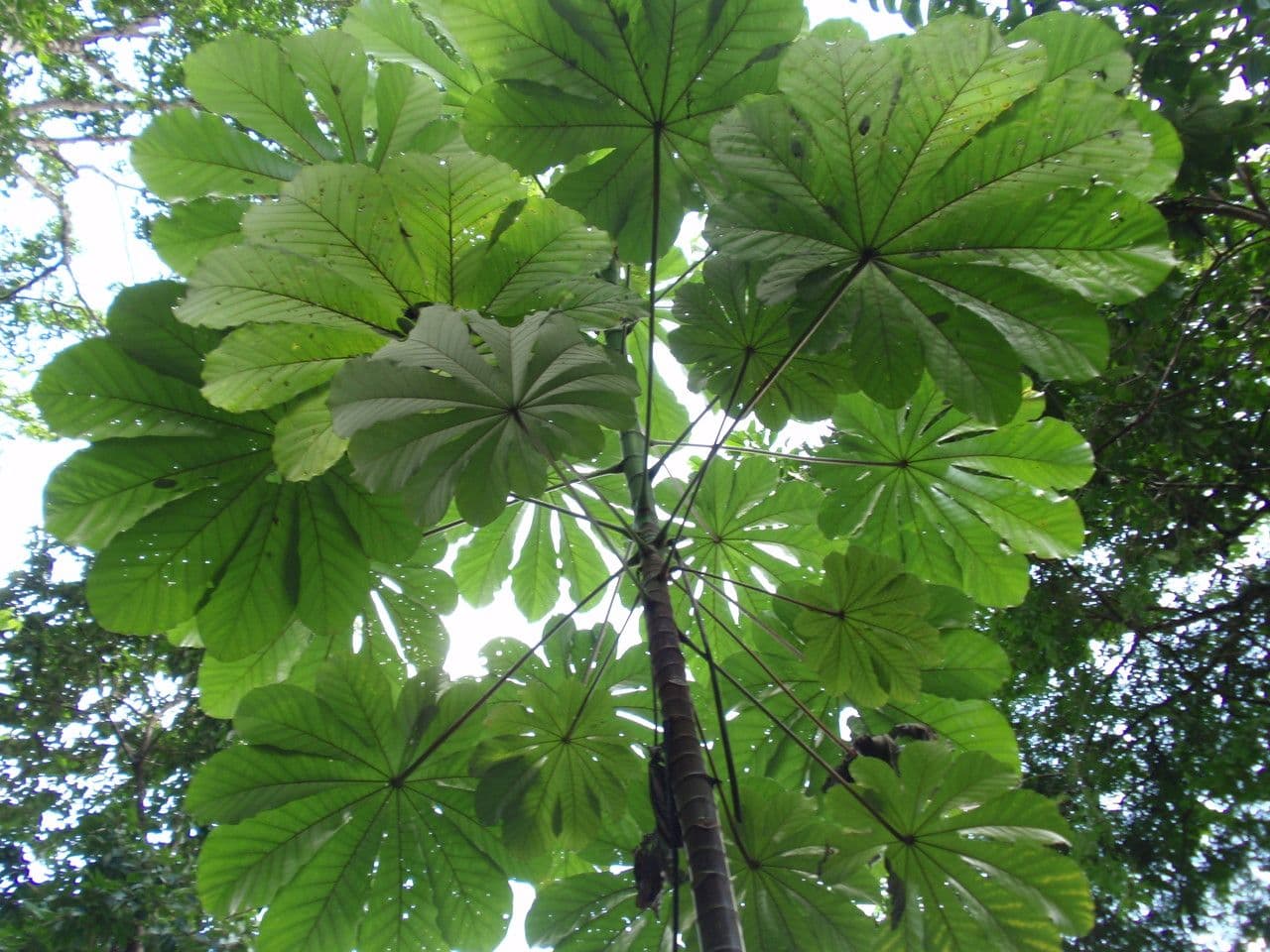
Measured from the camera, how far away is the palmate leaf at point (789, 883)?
1.41 meters

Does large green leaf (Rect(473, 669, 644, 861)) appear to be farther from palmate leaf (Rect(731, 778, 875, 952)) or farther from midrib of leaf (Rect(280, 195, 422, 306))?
midrib of leaf (Rect(280, 195, 422, 306))

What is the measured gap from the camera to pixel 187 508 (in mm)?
1512

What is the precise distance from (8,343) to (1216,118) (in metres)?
9.60

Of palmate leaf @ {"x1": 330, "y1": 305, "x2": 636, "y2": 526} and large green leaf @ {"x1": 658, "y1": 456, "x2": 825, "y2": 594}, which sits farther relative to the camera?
large green leaf @ {"x1": 658, "y1": 456, "x2": 825, "y2": 594}

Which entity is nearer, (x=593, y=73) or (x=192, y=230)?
(x=593, y=73)

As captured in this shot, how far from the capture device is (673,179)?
1.64 meters

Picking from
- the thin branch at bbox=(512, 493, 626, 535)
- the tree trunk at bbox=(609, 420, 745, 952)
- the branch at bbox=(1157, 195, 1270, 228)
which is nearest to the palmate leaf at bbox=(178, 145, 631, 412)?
the thin branch at bbox=(512, 493, 626, 535)

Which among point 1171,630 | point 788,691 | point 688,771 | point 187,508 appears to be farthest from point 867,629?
point 1171,630

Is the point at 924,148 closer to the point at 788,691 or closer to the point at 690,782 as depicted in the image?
the point at 788,691

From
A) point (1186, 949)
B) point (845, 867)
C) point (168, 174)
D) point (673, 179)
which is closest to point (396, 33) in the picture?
point (168, 174)

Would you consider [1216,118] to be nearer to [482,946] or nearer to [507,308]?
[507,308]

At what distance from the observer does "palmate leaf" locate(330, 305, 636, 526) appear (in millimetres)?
1107

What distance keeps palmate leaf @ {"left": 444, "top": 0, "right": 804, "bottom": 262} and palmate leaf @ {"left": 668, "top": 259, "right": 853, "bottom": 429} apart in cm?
17

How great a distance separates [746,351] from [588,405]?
0.72 m
